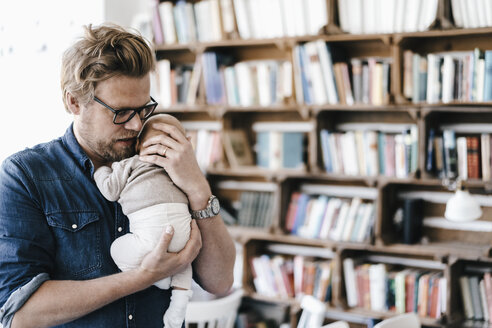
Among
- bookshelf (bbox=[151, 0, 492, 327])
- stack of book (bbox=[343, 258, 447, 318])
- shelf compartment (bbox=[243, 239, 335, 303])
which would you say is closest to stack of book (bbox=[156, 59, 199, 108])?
bookshelf (bbox=[151, 0, 492, 327])

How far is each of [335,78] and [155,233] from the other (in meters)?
2.14

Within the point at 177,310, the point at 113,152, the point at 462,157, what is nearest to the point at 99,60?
the point at 113,152

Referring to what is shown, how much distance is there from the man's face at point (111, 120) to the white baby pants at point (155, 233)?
172 millimetres

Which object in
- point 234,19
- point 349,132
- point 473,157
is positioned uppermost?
point 234,19

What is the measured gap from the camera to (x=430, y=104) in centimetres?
311

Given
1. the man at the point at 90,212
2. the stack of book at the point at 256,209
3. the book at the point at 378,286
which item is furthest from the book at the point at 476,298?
the man at the point at 90,212

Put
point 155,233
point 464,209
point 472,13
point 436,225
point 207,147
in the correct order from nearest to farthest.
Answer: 1. point 155,233
2. point 464,209
3. point 472,13
4. point 436,225
5. point 207,147

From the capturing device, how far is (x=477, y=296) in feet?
10.2

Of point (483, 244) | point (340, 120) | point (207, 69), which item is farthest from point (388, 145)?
point (207, 69)

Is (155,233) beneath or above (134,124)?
beneath

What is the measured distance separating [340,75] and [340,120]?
1.19ft

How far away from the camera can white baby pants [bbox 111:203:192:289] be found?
143 centimetres

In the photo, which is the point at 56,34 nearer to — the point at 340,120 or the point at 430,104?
the point at 340,120

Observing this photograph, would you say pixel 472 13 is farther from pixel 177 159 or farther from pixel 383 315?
pixel 177 159
